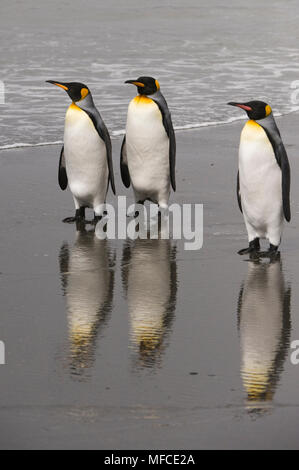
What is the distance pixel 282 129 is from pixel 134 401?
22.4ft

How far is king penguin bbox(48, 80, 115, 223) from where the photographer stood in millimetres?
6863

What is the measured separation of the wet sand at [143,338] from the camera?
3727mm

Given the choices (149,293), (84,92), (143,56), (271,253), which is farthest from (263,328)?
(143,56)

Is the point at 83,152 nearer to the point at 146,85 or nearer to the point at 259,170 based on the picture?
the point at 146,85

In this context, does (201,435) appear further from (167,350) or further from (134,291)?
(134,291)

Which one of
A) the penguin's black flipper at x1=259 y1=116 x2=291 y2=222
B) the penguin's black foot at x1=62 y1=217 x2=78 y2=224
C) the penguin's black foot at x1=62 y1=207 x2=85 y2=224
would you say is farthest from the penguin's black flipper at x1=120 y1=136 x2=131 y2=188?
the penguin's black flipper at x1=259 y1=116 x2=291 y2=222

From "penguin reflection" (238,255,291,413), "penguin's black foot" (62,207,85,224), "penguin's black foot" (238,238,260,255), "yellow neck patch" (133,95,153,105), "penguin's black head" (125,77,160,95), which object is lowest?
"penguin's black foot" (62,207,85,224)

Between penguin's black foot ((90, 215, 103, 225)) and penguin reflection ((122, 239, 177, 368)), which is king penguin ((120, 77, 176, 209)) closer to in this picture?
penguin's black foot ((90, 215, 103, 225))

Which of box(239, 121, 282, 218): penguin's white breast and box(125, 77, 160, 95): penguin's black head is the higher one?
box(125, 77, 160, 95): penguin's black head

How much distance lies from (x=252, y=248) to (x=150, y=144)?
51.6 inches

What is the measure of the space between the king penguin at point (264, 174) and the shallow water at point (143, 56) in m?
4.16

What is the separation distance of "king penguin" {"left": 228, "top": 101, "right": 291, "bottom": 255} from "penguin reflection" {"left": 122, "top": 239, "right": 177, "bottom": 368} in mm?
537

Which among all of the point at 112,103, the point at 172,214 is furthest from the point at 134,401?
the point at 112,103

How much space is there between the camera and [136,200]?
7.32 metres
